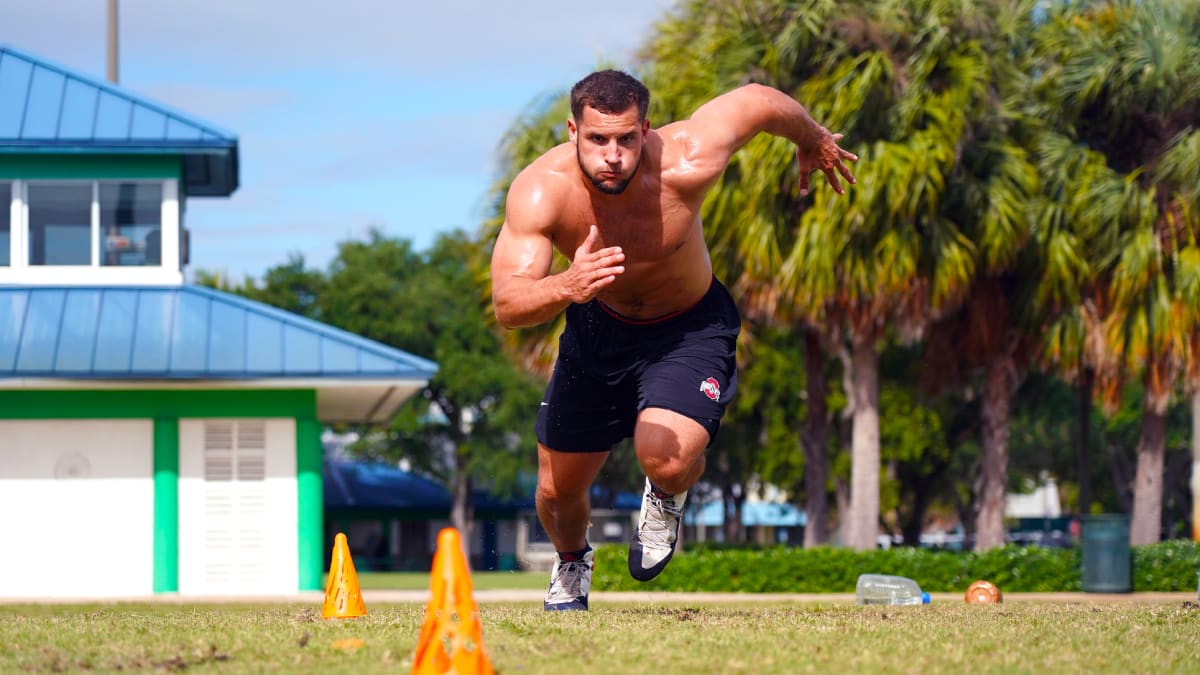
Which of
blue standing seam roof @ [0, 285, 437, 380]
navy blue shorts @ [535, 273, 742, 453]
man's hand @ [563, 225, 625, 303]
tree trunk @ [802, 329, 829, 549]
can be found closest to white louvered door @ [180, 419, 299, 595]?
blue standing seam roof @ [0, 285, 437, 380]

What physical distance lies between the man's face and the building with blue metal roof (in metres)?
15.1

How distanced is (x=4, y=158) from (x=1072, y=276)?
51.3ft

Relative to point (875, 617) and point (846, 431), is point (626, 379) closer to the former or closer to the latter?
point (875, 617)

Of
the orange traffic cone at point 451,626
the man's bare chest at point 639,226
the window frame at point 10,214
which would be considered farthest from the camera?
the window frame at point 10,214

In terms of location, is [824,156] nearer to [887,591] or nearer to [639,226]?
[639,226]

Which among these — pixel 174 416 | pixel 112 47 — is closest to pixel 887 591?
pixel 174 416

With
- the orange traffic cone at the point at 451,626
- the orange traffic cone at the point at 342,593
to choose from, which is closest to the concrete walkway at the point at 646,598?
the orange traffic cone at the point at 342,593

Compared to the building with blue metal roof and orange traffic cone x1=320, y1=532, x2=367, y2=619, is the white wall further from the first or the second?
orange traffic cone x1=320, y1=532, x2=367, y2=619

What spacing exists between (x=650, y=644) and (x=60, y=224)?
18.8 m

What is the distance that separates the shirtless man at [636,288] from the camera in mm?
6969

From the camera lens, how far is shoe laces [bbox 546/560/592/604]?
8.88m

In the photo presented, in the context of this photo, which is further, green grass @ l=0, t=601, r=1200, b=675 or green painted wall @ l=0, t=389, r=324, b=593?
green painted wall @ l=0, t=389, r=324, b=593

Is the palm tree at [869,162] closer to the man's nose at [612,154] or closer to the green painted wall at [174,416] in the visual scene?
the green painted wall at [174,416]

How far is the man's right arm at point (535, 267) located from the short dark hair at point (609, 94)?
0.43m
